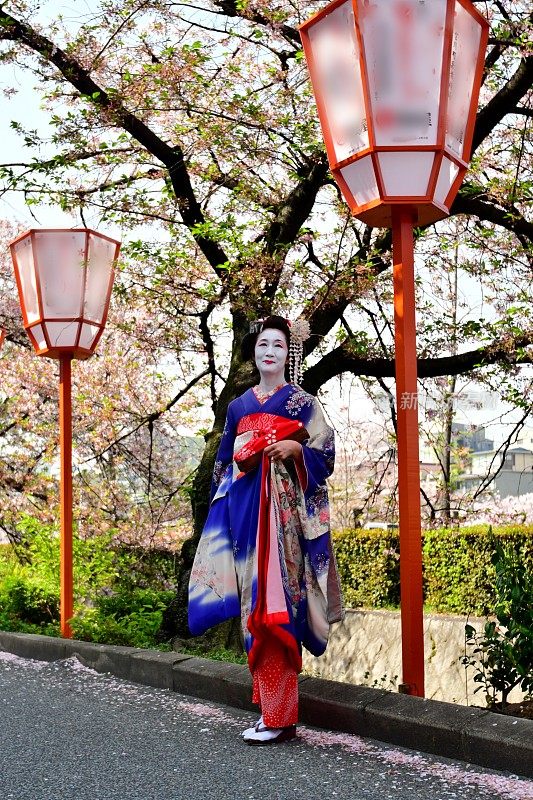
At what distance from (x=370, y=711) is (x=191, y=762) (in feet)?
2.74

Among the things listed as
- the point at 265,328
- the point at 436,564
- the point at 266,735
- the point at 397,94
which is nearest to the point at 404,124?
the point at 397,94

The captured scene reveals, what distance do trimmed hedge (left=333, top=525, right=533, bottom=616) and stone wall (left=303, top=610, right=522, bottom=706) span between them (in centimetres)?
52

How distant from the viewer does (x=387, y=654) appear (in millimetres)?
10898

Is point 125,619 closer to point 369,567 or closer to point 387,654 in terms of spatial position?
point 387,654

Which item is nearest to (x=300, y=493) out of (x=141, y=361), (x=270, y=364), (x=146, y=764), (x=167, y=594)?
(x=270, y=364)

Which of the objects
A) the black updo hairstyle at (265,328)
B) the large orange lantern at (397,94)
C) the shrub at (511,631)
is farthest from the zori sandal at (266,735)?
the large orange lantern at (397,94)

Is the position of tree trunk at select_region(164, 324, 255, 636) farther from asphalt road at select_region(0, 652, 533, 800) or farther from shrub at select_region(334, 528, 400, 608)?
shrub at select_region(334, 528, 400, 608)

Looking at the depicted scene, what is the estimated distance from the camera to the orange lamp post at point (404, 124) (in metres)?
4.37

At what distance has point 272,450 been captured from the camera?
4445 mm

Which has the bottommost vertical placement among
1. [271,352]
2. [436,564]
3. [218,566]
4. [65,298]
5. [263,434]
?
[436,564]

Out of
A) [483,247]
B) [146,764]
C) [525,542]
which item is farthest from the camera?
[525,542]

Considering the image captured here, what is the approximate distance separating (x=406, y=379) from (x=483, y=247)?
15.4ft

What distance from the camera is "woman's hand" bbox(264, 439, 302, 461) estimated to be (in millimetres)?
4430

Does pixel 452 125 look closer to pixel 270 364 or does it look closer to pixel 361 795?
pixel 270 364
